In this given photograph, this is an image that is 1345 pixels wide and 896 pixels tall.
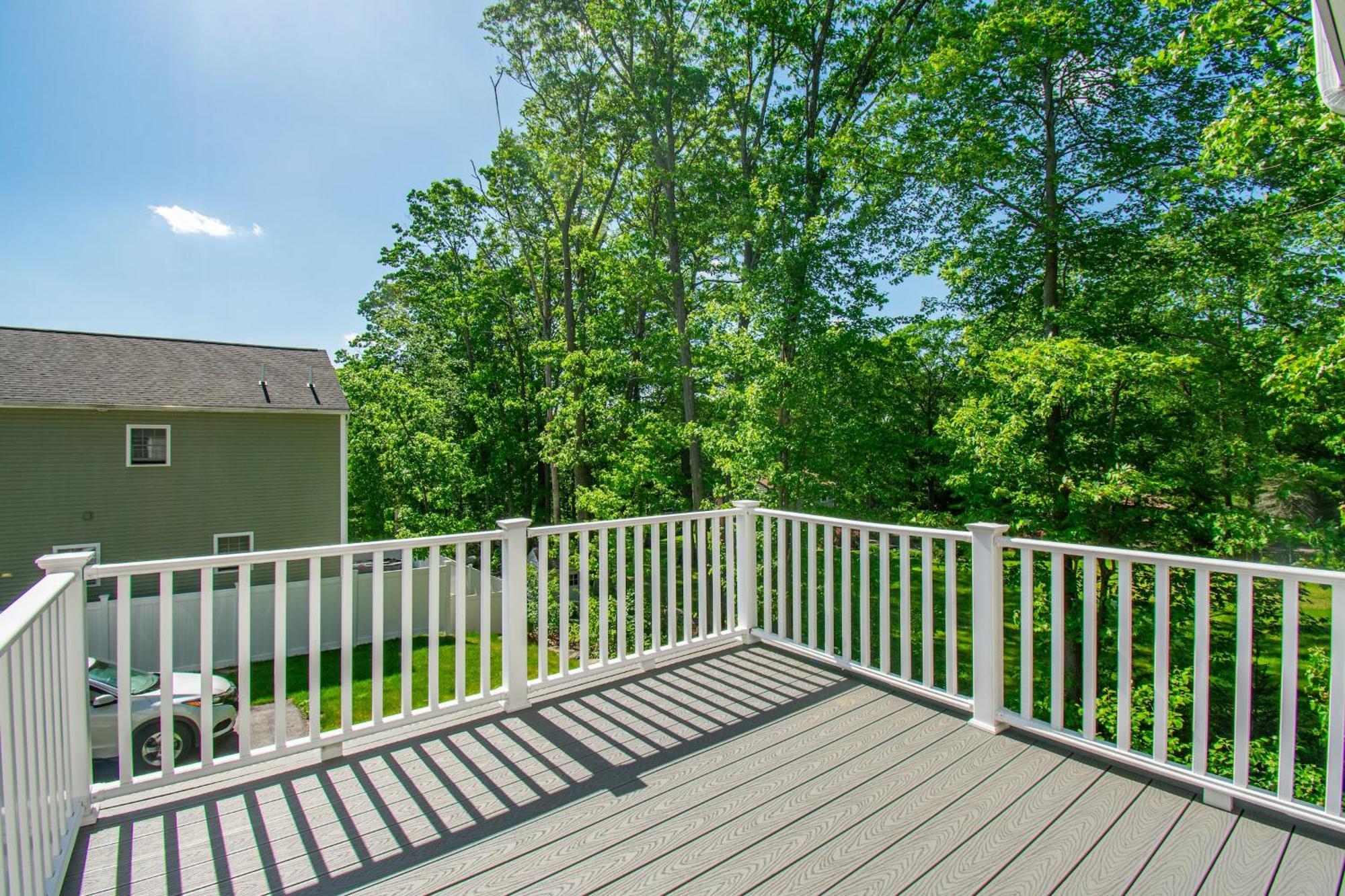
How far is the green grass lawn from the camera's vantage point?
8523 millimetres

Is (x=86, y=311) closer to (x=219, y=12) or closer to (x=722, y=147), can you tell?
(x=219, y=12)

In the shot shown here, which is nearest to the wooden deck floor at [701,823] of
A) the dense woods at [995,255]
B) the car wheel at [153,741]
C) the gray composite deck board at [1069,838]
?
the gray composite deck board at [1069,838]

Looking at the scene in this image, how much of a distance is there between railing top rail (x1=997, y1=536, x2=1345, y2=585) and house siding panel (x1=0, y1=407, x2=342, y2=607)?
42.8 ft

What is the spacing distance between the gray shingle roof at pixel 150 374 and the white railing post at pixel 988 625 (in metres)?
12.6

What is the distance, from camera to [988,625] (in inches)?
107

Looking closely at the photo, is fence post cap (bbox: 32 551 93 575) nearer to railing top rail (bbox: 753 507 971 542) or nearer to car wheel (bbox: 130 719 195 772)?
railing top rail (bbox: 753 507 971 542)

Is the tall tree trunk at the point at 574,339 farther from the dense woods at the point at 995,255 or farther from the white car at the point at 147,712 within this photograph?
the white car at the point at 147,712

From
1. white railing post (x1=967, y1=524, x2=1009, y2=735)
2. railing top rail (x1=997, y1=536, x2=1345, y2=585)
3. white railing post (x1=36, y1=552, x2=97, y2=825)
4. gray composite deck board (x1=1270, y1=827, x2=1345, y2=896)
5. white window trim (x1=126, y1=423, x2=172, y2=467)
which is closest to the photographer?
gray composite deck board (x1=1270, y1=827, x2=1345, y2=896)

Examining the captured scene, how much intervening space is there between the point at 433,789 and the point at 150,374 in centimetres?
1300

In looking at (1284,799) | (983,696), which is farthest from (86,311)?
(1284,799)

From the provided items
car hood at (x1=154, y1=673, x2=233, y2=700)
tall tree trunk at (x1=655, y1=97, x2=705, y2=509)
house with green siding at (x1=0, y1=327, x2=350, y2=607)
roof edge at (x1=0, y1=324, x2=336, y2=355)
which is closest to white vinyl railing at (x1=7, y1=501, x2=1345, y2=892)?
car hood at (x1=154, y1=673, x2=233, y2=700)

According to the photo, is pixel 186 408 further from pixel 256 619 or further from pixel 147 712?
pixel 147 712

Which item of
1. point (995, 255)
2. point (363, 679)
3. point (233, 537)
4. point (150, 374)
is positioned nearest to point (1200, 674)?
point (995, 255)

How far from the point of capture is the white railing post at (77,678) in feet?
6.59
